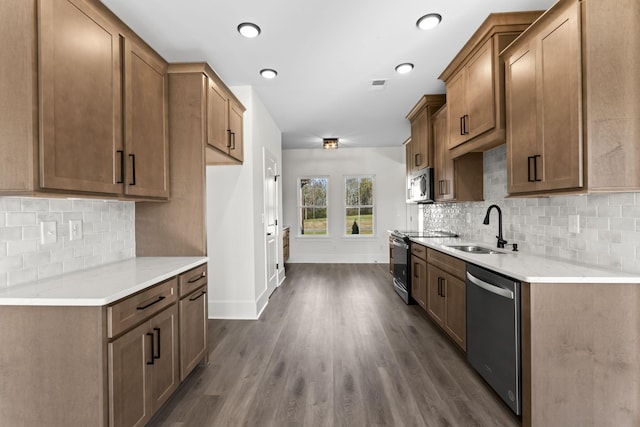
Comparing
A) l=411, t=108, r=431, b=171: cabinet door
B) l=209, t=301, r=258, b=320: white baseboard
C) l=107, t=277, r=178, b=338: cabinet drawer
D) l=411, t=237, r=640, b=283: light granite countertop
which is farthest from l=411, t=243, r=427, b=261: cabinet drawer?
l=107, t=277, r=178, b=338: cabinet drawer

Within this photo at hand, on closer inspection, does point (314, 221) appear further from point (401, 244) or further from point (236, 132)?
point (236, 132)

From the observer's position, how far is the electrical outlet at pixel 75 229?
190 centimetres

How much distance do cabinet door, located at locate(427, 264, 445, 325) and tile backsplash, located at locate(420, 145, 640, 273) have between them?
2.26 feet

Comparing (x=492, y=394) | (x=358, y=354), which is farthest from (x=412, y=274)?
(x=492, y=394)

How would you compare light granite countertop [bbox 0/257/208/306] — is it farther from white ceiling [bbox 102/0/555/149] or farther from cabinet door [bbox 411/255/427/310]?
cabinet door [bbox 411/255/427/310]

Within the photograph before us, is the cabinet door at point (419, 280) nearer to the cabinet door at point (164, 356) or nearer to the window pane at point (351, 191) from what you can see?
the cabinet door at point (164, 356)

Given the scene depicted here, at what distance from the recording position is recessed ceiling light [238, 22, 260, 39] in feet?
7.87

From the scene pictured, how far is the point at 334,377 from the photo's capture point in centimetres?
234

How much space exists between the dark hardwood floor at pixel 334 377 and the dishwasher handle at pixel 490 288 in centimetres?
74

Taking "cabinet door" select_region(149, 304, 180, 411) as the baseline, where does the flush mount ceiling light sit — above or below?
above

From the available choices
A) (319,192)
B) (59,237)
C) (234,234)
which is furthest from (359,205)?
(59,237)

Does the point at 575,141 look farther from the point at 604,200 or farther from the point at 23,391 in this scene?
the point at 23,391

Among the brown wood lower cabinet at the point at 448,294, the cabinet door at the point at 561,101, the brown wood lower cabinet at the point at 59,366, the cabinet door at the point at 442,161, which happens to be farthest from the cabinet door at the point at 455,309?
the brown wood lower cabinet at the point at 59,366

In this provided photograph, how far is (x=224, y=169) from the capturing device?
11.9 feet
